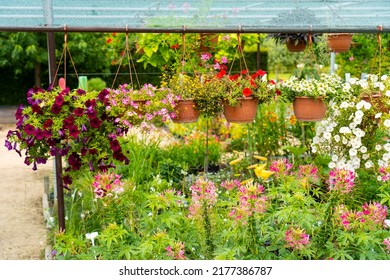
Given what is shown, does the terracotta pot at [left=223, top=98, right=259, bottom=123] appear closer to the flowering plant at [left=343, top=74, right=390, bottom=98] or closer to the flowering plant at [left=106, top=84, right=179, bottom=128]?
the flowering plant at [left=106, top=84, right=179, bottom=128]

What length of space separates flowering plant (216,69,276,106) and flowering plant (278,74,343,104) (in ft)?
0.40

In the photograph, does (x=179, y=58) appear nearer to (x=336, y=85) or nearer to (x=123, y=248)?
(x=336, y=85)

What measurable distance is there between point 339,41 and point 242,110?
185cm

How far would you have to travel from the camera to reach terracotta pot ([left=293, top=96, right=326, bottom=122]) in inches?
197

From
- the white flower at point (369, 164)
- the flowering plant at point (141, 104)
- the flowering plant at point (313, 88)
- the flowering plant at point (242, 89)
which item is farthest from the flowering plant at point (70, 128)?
the white flower at point (369, 164)

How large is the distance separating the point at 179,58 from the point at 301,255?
3164 mm

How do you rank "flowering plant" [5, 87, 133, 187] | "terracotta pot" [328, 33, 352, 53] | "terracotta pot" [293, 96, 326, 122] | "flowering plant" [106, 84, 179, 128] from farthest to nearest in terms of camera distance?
1. "terracotta pot" [328, 33, 352, 53]
2. "terracotta pot" [293, 96, 326, 122]
3. "flowering plant" [106, 84, 179, 128]
4. "flowering plant" [5, 87, 133, 187]

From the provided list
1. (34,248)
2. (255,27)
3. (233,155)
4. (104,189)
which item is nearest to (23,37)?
(233,155)

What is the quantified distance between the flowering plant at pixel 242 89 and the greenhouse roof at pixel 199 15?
1.21 feet

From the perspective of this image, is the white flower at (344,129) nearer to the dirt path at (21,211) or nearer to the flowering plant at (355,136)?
the flowering plant at (355,136)

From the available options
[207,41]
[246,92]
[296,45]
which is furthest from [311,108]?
[207,41]

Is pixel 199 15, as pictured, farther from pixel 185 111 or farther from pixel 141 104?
pixel 141 104

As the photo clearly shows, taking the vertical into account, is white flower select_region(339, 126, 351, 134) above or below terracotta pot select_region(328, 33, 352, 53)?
below

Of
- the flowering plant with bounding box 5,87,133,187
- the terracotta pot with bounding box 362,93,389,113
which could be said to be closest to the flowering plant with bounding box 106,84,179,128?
the flowering plant with bounding box 5,87,133,187
